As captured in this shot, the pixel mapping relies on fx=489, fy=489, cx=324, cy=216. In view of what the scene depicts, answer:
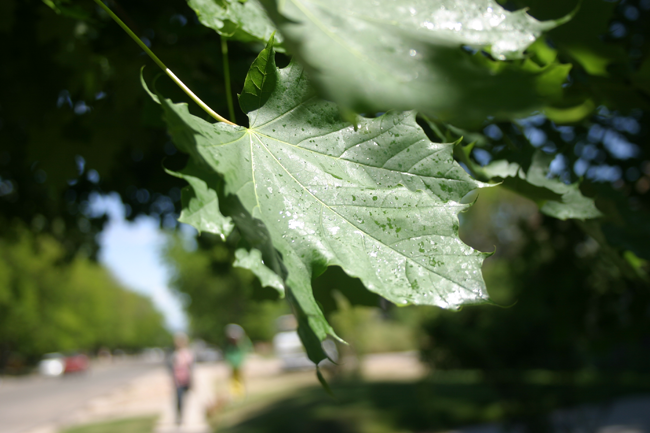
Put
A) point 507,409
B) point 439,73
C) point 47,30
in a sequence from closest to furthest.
Answer: point 439,73
point 47,30
point 507,409

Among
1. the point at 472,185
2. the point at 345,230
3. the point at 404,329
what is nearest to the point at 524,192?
the point at 472,185

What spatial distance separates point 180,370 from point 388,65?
9181 millimetres

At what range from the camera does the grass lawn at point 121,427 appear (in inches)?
352

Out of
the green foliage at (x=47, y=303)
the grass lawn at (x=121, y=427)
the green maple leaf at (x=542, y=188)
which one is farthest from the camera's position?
the green foliage at (x=47, y=303)

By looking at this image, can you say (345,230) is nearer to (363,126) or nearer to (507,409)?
(363,126)

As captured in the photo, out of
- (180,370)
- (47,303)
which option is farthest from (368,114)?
(47,303)

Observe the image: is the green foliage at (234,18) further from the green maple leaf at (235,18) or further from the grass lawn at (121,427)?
the grass lawn at (121,427)

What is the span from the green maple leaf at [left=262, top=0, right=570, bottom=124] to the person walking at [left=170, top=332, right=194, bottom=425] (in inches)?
355

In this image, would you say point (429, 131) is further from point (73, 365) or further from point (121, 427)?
point (73, 365)

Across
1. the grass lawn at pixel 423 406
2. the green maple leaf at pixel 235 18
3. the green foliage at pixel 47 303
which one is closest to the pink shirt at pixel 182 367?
the grass lawn at pixel 423 406

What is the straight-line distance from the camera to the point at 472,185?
1.08m

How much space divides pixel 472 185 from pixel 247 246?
20.1 inches

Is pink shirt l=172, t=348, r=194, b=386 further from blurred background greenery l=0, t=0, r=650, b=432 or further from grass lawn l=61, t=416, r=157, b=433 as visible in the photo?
blurred background greenery l=0, t=0, r=650, b=432

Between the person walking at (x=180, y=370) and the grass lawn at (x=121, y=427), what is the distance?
28.4 inches
